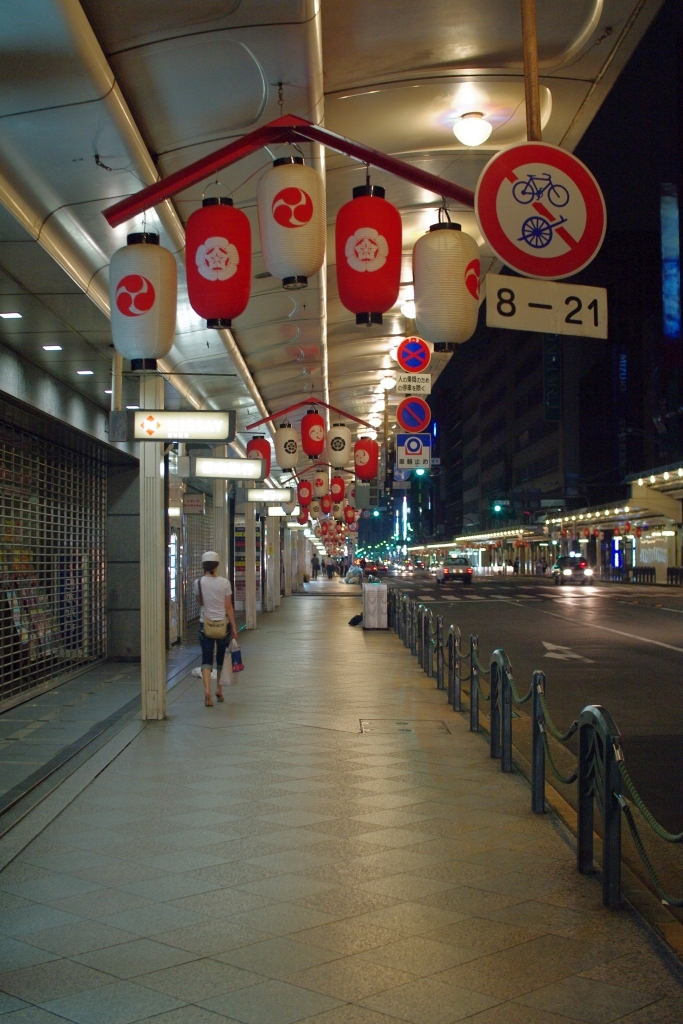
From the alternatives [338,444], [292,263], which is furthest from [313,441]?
[292,263]

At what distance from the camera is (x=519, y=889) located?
18.6ft

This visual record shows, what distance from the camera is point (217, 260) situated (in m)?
6.76

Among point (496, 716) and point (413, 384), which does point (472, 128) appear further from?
point (413, 384)

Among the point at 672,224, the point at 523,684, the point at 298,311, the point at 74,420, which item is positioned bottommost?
the point at 523,684

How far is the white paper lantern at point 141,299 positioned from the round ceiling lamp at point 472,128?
9.82 feet

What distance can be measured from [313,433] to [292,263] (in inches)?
523

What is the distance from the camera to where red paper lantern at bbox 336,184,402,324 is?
666 cm

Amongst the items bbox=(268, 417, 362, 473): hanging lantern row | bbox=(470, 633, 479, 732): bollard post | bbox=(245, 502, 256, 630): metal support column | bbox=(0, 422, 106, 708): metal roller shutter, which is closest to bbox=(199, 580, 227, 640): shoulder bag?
bbox=(0, 422, 106, 708): metal roller shutter

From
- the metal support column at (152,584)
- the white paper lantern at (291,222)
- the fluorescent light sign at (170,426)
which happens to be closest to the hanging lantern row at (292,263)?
the white paper lantern at (291,222)

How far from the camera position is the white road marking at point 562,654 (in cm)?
1786

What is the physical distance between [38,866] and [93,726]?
5.36m

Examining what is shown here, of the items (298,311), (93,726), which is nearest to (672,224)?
(298,311)

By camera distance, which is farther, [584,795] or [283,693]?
[283,693]

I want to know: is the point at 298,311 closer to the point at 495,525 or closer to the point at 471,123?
the point at 471,123
